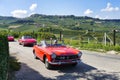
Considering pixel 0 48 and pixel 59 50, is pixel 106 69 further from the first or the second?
pixel 0 48

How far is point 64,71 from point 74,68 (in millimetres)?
914

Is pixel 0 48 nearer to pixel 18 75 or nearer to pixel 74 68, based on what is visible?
pixel 18 75

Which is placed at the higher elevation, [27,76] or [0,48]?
[0,48]

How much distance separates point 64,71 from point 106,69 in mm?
2127

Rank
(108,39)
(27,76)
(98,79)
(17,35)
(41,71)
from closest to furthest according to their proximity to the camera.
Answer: (98,79)
(27,76)
(41,71)
(108,39)
(17,35)

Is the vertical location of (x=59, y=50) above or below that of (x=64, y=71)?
above

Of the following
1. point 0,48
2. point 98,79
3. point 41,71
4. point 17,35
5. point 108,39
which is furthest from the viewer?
point 17,35

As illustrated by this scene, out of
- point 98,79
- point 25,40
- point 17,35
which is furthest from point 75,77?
point 17,35

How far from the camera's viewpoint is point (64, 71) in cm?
1169

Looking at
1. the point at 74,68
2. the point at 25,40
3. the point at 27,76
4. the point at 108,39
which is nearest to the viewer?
the point at 27,76

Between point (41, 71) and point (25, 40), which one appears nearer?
point (41, 71)

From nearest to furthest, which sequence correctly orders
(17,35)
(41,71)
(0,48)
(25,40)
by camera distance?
(0,48) < (41,71) < (25,40) < (17,35)

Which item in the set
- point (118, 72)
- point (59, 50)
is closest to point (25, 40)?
point (59, 50)

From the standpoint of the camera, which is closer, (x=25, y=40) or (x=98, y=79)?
(x=98, y=79)
